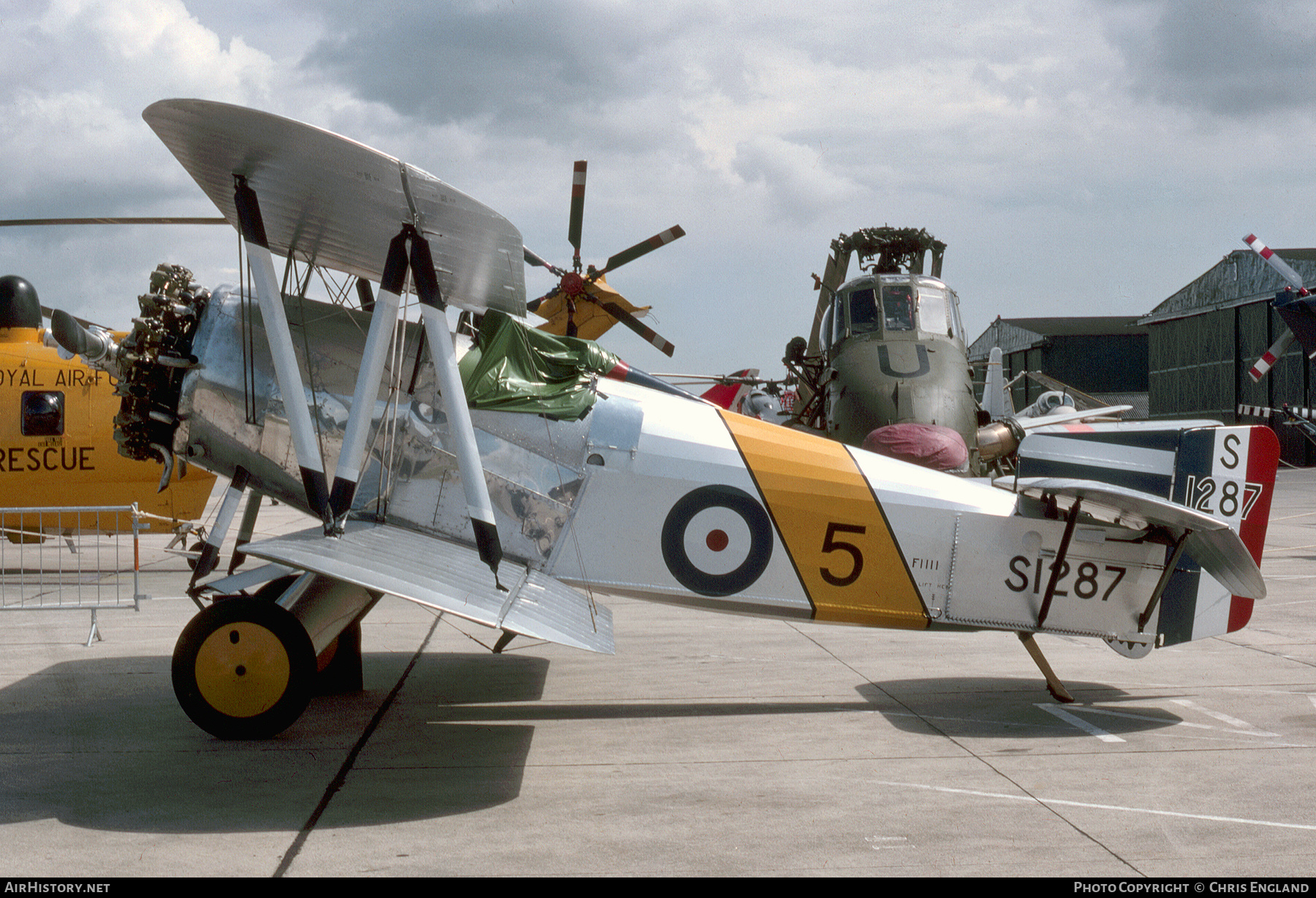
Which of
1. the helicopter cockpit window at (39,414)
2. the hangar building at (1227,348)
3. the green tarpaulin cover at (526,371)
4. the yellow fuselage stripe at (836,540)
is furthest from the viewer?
the hangar building at (1227,348)

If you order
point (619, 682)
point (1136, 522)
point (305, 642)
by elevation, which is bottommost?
point (619, 682)

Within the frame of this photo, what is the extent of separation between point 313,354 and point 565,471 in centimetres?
174

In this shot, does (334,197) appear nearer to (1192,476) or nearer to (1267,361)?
(1192,476)

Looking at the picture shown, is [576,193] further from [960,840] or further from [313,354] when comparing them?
[960,840]

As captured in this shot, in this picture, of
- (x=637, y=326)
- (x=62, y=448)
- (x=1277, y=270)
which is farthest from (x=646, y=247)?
(x=1277, y=270)

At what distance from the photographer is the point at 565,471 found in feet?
22.1

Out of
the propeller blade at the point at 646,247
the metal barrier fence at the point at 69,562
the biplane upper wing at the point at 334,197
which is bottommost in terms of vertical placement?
the metal barrier fence at the point at 69,562

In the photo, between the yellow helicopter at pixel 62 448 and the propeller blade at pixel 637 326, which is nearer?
the yellow helicopter at pixel 62 448

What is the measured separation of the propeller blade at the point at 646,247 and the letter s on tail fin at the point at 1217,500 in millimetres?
13617

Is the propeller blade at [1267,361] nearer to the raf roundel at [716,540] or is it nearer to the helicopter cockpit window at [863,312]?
the helicopter cockpit window at [863,312]

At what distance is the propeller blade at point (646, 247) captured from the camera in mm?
19625

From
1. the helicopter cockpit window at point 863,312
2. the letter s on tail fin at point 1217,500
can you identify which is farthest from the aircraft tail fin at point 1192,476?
the helicopter cockpit window at point 863,312
